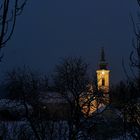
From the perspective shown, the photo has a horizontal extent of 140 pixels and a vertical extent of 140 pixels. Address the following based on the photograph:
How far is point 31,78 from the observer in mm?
25859

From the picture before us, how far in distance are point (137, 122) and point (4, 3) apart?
3.53 metres

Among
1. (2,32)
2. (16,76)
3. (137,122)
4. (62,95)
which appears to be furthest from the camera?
(16,76)

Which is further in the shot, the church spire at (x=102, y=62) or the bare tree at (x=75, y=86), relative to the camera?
the church spire at (x=102, y=62)

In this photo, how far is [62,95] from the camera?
24641 mm

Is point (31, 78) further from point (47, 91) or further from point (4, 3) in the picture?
point (4, 3)

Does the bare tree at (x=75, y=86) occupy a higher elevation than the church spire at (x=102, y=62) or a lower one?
lower

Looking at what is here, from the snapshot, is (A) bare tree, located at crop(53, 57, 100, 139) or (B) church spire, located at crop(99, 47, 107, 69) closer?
(A) bare tree, located at crop(53, 57, 100, 139)

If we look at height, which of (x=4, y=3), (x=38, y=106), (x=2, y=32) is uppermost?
(x=4, y=3)

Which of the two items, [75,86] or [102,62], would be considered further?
[102,62]

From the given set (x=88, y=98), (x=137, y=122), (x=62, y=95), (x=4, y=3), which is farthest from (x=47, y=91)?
(x=4, y=3)

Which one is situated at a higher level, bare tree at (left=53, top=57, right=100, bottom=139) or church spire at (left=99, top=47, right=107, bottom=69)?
church spire at (left=99, top=47, right=107, bottom=69)

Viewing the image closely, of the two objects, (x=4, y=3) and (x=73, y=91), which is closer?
(x=4, y=3)

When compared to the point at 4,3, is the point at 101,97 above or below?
below

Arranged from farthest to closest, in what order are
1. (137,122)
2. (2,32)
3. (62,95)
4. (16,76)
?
(16,76) → (62,95) → (137,122) → (2,32)
